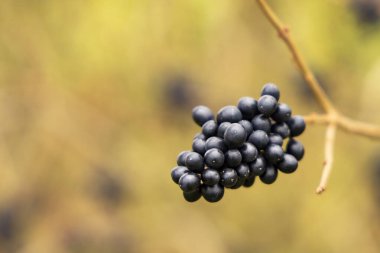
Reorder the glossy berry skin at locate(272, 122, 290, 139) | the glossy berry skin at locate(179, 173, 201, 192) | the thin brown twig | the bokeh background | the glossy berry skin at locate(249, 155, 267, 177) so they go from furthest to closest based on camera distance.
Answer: the bokeh background
the thin brown twig
the glossy berry skin at locate(272, 122, 290, 139)
the glossy berry skin at locate(249, 155, 267, 177)
the glossy berry skin at locate(179, 173, 201, 192)

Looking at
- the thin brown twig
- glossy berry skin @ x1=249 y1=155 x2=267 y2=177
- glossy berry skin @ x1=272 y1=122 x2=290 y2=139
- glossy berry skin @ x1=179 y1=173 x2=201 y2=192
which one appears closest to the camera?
glossy berry skin @ x1=179 y1=173 x2=201 y2=192

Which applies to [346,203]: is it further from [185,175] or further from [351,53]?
[185,175]

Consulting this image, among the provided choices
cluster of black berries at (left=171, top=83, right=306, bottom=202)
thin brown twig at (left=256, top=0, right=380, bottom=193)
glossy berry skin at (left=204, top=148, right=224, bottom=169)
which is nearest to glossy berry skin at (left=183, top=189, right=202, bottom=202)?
cluster of black berries at (left=171, top=83, right=306, bottom=202)

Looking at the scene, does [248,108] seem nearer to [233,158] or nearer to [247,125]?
[247,125]

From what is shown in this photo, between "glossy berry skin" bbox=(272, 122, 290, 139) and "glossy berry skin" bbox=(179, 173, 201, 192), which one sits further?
"glossy berry skin" bbox=(272, 122, 290, 139)

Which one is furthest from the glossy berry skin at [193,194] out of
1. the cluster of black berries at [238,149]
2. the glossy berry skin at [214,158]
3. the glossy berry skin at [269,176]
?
the glossy berry skin at [269,176]

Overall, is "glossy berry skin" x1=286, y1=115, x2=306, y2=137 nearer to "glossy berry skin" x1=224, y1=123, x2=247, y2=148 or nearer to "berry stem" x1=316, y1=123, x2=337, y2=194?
"berry stem" x1=316, y1=123, x2=337, y2=194

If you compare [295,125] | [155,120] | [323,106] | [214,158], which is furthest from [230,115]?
[155,120]

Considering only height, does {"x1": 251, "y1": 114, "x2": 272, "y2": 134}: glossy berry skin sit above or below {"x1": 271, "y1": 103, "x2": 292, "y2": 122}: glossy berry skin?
below
